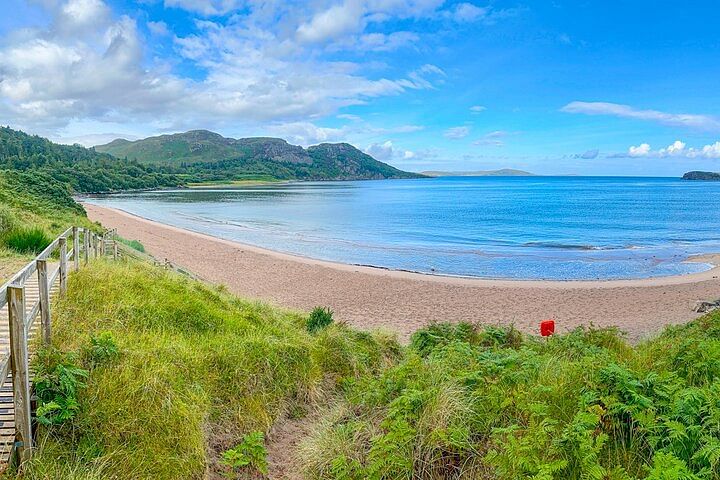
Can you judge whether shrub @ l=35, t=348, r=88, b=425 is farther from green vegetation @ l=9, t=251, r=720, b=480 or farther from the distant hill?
the distant hill

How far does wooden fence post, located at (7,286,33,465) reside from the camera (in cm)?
424

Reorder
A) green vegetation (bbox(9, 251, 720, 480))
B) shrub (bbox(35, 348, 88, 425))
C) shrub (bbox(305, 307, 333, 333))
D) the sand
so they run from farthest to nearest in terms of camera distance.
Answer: the sand, shrub (bbox(305, 307, 333, 333)), shrub (bbox(35, 348, 88, 425)), green vegetation (bbox(9, 251, 720, 480))

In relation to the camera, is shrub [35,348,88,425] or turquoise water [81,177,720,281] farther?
turquoise water [81,177,720,281]

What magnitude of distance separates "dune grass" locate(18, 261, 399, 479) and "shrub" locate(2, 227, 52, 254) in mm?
4162

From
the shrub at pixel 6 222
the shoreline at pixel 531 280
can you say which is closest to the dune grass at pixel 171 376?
the shrub at pixel 6 222

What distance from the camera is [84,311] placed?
756 cm

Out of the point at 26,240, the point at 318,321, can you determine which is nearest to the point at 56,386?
the point at 318,321

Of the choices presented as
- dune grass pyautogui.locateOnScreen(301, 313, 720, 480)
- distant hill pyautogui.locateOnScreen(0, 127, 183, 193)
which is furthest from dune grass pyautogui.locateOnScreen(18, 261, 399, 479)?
distant hill pyautogui.locateOnScreen(0, 127, 183, 193)

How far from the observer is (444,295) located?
2175 centimetres

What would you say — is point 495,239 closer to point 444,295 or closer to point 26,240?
point 444,295

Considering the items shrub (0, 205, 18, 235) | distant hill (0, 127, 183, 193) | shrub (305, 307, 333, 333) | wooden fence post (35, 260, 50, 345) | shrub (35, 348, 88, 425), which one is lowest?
shrub (305, 307, 333, 333)

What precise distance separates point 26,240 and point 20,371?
10.9m

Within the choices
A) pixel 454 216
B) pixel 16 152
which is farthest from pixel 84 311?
pixel 16 152

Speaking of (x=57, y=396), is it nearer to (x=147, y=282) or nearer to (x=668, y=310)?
(x=147, y=282)
